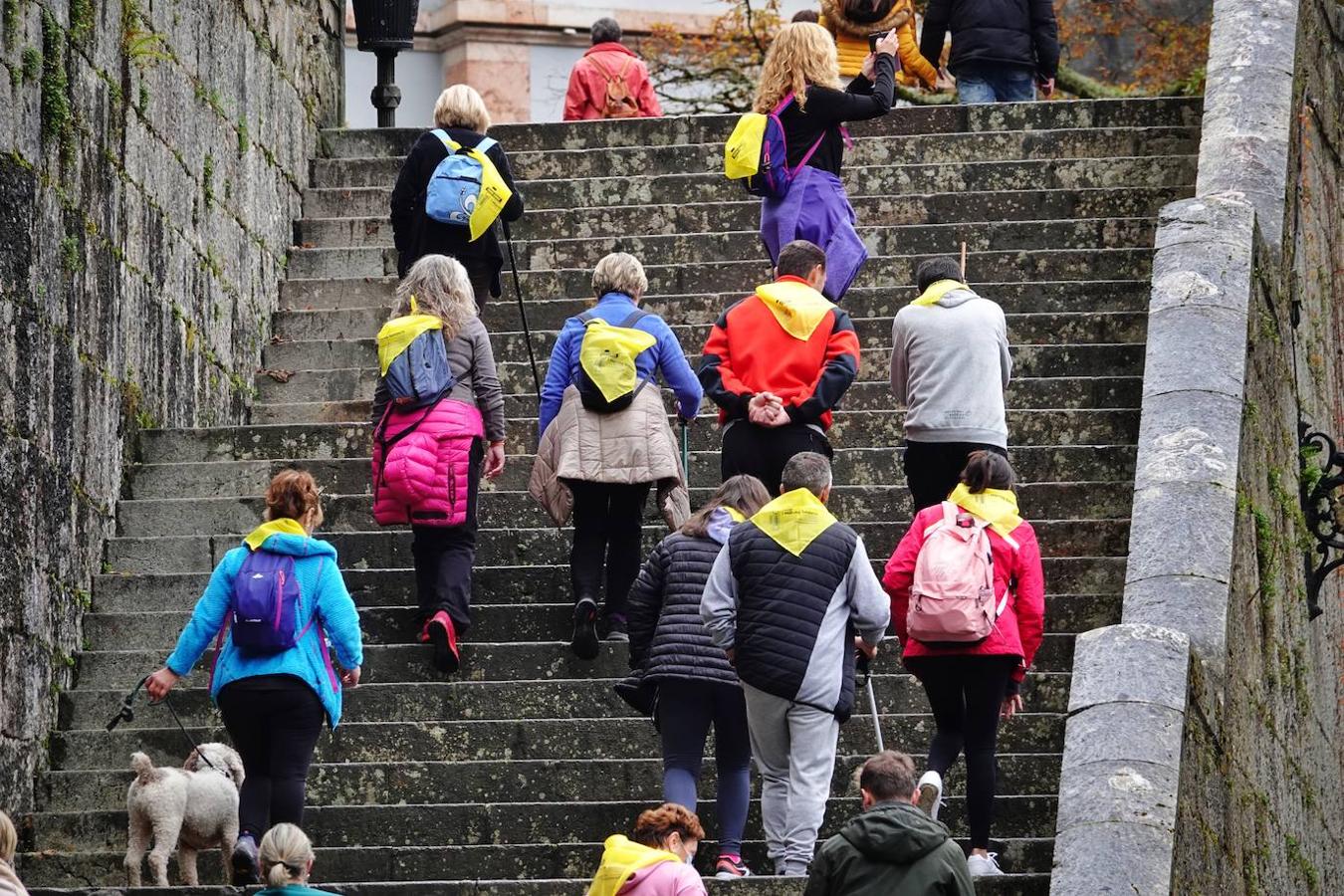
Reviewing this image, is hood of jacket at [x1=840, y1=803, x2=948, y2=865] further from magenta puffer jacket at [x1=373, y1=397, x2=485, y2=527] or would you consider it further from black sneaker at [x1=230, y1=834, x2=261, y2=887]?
magenta puffer jacket at [x1=373, y1=397, x2=485, y2=527]

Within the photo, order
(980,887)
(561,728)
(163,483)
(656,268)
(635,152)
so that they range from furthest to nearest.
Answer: (635,152) < (656,268) < (163,483) < (561,728) < (980,887)

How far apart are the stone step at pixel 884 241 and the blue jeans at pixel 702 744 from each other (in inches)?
192

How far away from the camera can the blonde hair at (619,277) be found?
11.1 metres

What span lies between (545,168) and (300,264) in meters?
1.44

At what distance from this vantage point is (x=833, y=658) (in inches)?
365

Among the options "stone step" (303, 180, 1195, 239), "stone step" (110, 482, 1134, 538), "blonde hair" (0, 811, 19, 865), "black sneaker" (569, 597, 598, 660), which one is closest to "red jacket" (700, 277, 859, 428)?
"black sneaker" (569, 597, 598, 660)

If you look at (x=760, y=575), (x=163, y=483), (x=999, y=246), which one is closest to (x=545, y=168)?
(x=999, y=246)

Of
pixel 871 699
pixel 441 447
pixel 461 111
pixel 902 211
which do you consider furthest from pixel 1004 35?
pixel 871 699

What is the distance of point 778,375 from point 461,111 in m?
2.67

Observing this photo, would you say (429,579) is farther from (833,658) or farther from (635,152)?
(635,152)

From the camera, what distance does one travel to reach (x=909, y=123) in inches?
600

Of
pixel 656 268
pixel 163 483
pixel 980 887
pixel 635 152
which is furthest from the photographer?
pixel 635 152

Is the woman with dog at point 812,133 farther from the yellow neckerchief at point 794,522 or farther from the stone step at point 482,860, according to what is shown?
the stone step at point 482,860

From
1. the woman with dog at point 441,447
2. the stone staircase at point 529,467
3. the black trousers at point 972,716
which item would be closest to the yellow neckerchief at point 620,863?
the stone staircase at point 529,467
